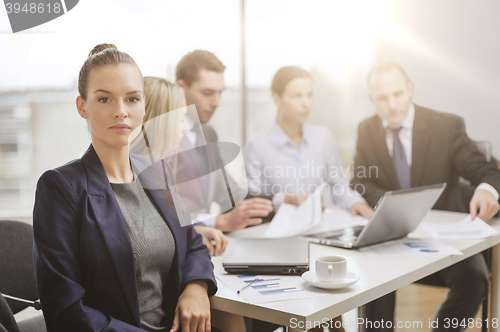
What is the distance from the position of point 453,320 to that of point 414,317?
2.27 ft

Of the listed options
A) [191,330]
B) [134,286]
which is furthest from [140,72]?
[191,330]

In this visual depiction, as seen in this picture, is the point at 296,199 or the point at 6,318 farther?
the point at 296,199

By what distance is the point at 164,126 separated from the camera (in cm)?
139

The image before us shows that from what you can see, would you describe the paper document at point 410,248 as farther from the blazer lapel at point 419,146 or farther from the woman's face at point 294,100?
the woman's face at point 294,100

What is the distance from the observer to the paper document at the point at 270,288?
0.98m

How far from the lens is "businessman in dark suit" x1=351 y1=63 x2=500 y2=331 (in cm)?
190

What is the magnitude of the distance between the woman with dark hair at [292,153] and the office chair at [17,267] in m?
1.20

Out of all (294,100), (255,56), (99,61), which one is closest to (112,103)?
(99,61)

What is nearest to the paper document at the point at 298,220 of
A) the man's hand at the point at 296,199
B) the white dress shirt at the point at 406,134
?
the man's hand at the point at 296,199

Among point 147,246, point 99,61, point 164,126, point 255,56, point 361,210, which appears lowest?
point 361,210

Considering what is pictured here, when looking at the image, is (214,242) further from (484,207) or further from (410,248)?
(484,207)

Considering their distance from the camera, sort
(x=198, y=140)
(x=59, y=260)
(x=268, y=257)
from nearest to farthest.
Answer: (x=59, y=260) < (x=268, y=257) < (x=198, y=140)

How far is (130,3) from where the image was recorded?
2.42 metres

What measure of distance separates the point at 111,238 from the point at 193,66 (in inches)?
52.8
